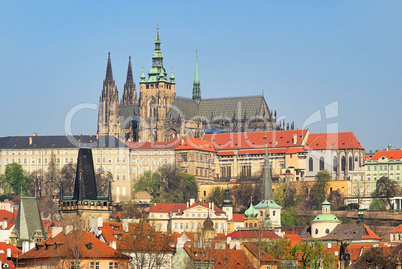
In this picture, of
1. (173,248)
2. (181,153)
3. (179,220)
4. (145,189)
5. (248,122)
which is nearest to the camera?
(173,248)

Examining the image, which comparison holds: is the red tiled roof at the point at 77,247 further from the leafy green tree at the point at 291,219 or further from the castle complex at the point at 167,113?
the castle complex at the point at 167,113

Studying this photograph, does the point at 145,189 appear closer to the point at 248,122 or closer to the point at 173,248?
the point at 248,122

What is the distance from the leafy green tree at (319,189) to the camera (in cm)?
15600

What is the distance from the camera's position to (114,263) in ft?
188

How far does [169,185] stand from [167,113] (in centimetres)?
2394

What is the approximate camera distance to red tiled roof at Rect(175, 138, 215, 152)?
17400cm

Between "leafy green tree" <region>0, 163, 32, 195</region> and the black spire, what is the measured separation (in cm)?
8874

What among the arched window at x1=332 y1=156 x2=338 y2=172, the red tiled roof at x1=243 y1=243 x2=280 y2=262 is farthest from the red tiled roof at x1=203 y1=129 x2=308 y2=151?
the red tiled roof at x1=243 y1=243 x2=280 y2=262

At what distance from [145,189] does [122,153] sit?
10307mm

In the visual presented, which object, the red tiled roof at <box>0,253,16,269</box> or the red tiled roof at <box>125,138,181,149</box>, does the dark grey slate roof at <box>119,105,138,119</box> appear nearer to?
the red tiled roof at <box>125,138,181,149</box>

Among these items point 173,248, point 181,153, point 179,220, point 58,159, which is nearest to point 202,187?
point 181,153

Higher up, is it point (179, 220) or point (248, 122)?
point (248, 122)

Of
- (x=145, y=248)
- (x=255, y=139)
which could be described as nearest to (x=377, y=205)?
(x=255, y=139)

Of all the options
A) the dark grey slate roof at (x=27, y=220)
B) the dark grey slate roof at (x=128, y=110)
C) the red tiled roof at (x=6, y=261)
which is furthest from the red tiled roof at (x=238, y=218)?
the red tiled roof at (x=6, y=261)
